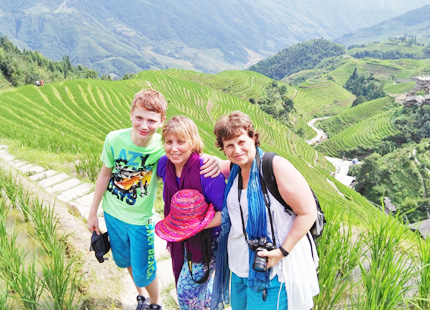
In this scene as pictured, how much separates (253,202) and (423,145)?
65017mm

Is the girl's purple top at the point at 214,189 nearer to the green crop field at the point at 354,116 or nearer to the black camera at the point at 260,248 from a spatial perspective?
the black camera at the point at 260,248

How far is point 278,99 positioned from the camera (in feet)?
258

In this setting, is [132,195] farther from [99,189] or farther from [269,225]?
[269,225]

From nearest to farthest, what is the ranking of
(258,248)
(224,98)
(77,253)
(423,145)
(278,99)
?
(258,248)
(77,253)
(423,145)
(224,98)
(278,99)

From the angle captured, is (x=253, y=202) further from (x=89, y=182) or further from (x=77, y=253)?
(x=89, y=182)

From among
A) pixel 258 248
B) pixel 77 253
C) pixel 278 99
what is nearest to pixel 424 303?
pixel 258 248

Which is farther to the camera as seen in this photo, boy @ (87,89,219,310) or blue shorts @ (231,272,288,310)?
boy @ (87,89,219,310)

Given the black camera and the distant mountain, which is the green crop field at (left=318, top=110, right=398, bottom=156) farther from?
the distant mountain

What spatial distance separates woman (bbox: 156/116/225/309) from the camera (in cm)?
222

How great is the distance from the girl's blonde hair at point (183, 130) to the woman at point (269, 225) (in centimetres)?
24

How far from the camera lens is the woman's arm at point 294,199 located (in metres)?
1.84

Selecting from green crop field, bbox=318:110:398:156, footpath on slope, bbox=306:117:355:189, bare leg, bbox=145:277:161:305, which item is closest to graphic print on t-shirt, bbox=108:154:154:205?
bare leg, bbox=145:277:161:305

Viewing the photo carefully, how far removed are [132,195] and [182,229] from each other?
27.2 inches

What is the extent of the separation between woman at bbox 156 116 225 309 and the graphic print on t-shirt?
172 mm
